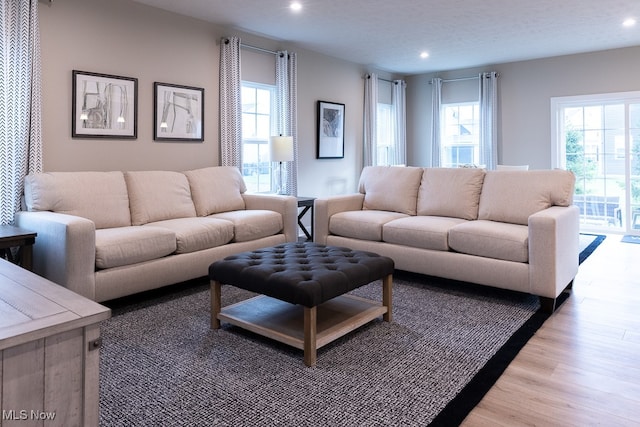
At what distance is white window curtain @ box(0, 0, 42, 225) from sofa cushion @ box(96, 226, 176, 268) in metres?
0.79

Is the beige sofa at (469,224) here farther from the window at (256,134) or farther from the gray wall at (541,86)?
the gray wall at (541,86)

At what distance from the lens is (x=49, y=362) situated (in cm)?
127

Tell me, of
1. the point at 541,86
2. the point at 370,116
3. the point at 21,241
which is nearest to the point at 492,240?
the point at 21,241

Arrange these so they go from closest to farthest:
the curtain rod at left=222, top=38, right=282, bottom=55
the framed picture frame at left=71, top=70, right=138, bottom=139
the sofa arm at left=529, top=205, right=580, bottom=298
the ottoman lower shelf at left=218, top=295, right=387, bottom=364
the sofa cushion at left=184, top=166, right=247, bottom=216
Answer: the ottoman lower shelf at left=218, top=295, right=387, bottom=364 < the sofa arm at left=529, top=205, right=580, bottom=298 < the framed picture frame at left=71, top=70, right=138, bottom=139 < the sofa cushion at left=184, top=166, right=247, bottom=216 < the curtain rod at left=222, top=38, right=282, bottom=55

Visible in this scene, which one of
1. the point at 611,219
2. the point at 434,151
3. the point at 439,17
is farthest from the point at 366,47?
the point at 611,219

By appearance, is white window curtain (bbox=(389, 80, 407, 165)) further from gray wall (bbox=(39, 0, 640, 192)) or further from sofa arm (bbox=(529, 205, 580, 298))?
sofa arm (bbox=(529, 205, 580, 298))

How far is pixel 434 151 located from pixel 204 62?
432 cm

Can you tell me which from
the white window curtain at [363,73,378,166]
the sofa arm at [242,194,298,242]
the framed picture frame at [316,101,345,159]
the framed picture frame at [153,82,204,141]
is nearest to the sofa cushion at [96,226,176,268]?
the sofa arm at [242,194,298,242]

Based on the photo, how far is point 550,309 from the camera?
9.75 ft

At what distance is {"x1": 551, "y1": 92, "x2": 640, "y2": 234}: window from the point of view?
6.07 m

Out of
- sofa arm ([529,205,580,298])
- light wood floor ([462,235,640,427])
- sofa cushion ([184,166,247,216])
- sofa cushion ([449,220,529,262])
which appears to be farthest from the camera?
sofa cushion ([184,166,247,216])

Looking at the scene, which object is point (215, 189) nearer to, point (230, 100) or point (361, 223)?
point (230, 100)

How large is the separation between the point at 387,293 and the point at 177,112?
9.58ft

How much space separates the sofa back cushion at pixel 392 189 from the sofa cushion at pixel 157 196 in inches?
68.6
